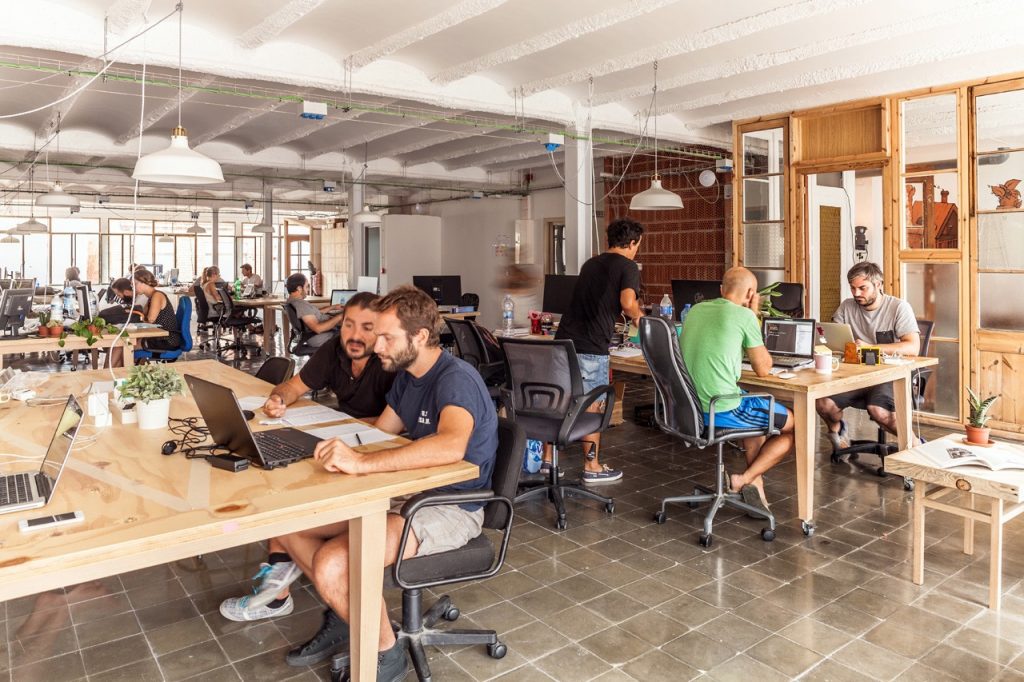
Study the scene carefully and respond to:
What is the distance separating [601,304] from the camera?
188 inches

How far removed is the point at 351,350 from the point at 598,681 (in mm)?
1737

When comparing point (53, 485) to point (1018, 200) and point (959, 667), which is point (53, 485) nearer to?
point (959, 667)

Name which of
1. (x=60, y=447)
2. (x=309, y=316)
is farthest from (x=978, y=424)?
(x=309, y=316)

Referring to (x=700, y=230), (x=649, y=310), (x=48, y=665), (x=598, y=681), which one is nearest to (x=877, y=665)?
(x=598, y=681)

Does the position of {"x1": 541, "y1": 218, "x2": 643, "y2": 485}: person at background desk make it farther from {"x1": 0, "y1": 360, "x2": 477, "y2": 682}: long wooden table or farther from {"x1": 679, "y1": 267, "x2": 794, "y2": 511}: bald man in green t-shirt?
{"x1": 0, "y1": 360, "x2": 477, "y2": 682}: long wooden table

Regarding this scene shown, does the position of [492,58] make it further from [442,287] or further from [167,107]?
[442,287]

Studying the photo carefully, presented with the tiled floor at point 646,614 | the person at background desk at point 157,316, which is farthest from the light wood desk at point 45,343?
the tiled floor at point 646,614

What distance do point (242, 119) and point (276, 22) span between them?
358cm

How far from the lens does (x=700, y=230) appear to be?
10.6m

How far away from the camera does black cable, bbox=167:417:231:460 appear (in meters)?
2.44

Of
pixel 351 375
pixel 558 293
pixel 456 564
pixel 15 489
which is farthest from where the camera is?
pixel 558 293

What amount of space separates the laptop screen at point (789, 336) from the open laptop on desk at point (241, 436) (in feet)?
9.78

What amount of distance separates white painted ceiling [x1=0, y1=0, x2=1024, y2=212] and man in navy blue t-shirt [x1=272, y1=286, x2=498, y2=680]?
2.83 metres

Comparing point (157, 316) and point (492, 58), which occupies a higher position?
point (492, 58)
